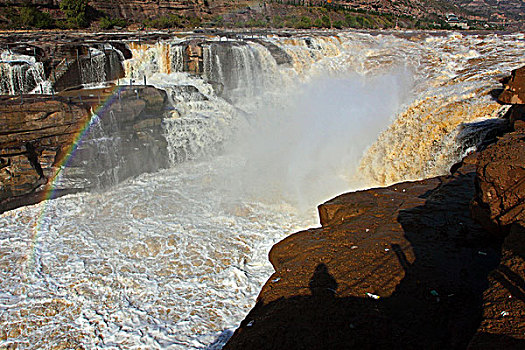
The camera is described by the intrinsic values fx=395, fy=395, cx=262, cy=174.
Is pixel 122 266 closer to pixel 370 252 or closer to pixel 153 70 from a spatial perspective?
pixel 370 252

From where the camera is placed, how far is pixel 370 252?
5.96 metres

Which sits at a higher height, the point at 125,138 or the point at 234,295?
the point at 125,138

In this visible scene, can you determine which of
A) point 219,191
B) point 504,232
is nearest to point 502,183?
point 504,232

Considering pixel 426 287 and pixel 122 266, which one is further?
pixel 122 266

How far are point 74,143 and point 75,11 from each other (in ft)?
85.1

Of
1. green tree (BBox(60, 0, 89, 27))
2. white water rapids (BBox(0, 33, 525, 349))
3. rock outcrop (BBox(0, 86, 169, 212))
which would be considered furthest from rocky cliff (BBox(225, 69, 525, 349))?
green tree (BBox(60, 0, 89, 27))

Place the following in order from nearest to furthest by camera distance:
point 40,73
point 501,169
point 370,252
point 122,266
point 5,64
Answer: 1. point 501,169
2. point 370,252
3. point 122,266
4. point 5,64
5. point 40,73

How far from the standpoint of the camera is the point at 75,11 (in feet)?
102

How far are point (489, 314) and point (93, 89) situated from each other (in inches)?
527

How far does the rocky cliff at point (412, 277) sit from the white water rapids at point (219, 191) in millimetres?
1007

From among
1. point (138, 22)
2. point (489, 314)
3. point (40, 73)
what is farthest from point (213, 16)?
point (489, 314)

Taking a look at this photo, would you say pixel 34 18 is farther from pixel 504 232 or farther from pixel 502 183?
pixel 504 232

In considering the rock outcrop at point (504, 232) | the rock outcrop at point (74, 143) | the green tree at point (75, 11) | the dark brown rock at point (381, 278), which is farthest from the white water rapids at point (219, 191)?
the green tree at point (75, 11)

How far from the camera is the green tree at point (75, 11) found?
30.6 meters
